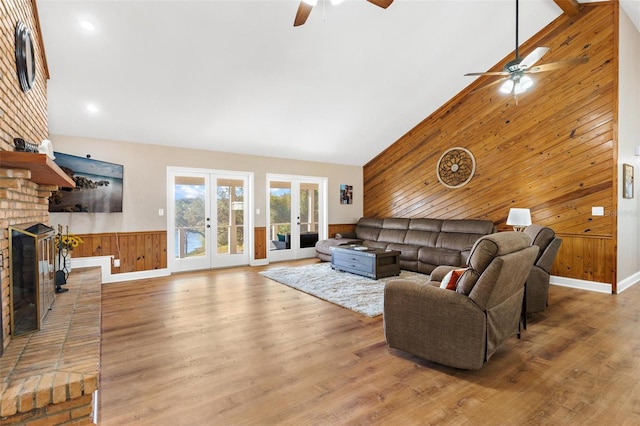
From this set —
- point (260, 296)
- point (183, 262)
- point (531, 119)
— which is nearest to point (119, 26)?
point (260, 296)

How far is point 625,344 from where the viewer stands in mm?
2746

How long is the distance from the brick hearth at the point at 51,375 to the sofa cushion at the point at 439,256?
4.76 meters

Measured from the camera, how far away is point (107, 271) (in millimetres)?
4992

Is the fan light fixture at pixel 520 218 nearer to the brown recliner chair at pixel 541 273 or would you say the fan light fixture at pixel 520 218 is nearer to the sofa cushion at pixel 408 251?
the brown recliner chair at pixel 541 273

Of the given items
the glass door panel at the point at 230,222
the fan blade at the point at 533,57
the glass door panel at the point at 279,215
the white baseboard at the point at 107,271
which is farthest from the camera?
the glass door panel at the point at 279,215

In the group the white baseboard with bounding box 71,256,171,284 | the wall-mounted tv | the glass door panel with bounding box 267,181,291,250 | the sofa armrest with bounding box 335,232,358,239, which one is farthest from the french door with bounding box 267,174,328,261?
the wall-mounted tv

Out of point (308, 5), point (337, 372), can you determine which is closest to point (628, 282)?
point (337, 372)

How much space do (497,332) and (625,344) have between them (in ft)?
4.53

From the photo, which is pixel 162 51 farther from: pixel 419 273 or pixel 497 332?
pixel 419 273

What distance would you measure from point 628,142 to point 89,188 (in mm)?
8055

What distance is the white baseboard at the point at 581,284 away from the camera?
439 centimetres

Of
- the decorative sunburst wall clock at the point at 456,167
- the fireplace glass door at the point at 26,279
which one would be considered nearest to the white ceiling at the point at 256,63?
the decorative sunburst wall clock at the point at 456,167

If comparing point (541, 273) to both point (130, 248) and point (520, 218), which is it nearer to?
point (520, 218)

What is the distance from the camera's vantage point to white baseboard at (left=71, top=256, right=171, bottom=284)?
4.77 m
